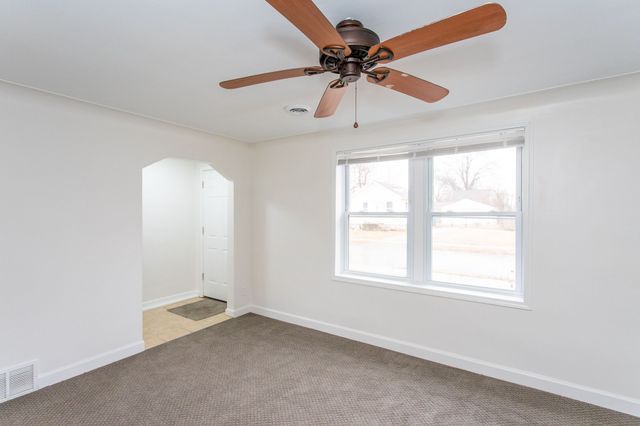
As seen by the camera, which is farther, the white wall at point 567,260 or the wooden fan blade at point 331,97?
the white wall at point 567,260

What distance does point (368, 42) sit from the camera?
4.83 feet

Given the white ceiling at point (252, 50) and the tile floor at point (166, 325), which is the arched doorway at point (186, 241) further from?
the white ceiling at point (252, 50)

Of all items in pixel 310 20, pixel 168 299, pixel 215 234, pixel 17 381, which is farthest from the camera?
pixel 215 234

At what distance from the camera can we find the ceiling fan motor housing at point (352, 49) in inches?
57.4

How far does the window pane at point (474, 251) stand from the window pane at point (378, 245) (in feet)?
1.11

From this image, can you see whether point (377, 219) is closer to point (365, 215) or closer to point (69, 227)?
point (365, 215)

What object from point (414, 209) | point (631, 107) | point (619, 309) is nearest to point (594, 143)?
point (631, 107)

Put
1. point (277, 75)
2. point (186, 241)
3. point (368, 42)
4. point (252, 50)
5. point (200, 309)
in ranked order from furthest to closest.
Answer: point (186, 241) → point (200, 309) → point (252, 50) → point (277, 75) → point (368, 42)

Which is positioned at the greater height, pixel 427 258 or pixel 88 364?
pixel 427 258

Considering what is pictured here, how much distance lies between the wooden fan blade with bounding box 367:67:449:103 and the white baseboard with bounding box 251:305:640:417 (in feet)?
7.66

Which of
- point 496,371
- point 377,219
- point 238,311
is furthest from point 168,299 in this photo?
point 496,371

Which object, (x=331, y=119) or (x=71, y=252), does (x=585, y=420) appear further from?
(x=71, y=252)

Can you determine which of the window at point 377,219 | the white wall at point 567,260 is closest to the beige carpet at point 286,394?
the white wall at point 567,260

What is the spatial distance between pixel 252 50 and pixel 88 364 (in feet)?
9.88
